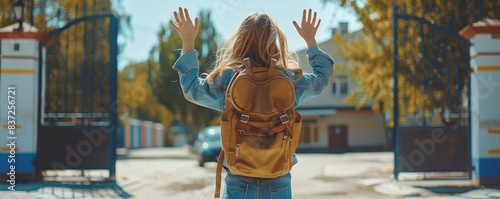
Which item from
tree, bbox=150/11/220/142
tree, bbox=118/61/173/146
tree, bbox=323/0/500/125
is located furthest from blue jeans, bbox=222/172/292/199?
tree, bbox=150/11/220/142

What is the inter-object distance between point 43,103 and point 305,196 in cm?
515

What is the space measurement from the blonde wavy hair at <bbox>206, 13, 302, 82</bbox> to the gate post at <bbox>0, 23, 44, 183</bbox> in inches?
361

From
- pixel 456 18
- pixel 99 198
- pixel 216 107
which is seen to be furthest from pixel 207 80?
pixel 456 18

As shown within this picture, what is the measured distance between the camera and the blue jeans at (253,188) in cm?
230

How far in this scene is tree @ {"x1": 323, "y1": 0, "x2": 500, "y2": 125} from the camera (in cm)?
1148

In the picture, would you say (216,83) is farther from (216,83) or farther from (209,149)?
(209,149)

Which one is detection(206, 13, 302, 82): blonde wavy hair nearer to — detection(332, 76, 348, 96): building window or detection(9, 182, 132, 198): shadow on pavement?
detection(9, 182, 132, 198): shadow on pavement

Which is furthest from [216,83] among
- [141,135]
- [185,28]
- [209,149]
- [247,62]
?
[141,135]

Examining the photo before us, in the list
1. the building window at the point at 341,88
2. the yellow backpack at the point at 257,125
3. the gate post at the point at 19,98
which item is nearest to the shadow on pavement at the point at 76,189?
the gate post at the point at 19,98

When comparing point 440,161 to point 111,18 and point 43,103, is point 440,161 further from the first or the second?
point 43,103

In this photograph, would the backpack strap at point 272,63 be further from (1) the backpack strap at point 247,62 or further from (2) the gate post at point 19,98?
(2) the gate post at point 19,98

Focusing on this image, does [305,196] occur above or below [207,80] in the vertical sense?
below

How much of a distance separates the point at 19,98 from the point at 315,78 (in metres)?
9.42

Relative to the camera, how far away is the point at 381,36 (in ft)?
50.1
